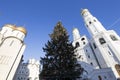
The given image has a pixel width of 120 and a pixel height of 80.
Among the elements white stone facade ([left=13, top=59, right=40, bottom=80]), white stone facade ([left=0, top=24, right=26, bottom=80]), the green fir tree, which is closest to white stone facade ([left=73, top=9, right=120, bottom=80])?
the green fir tree

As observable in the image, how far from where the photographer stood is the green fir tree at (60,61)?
17.0 meters

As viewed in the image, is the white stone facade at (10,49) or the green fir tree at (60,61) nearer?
the green fir tree at (60,61)

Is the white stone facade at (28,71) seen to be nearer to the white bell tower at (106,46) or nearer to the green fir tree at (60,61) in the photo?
the white bell tower at (106,46)

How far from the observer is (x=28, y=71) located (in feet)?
197

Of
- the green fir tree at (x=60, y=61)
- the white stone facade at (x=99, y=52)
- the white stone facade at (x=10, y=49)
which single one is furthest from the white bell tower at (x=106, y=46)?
the white stone facade at (x=10, y=49)

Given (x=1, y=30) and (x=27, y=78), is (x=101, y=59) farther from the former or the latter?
(x=27, y=78)

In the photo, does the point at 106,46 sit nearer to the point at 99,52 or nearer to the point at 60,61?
the point at 99,52

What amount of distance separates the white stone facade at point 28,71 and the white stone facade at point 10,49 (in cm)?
3057

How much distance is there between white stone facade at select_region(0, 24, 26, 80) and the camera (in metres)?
21.6

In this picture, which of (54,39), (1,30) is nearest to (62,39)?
(54,39)

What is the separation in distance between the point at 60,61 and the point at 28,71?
153 feet

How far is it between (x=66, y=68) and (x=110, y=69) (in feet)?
62.0

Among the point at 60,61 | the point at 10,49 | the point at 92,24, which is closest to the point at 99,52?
the point at 92,24

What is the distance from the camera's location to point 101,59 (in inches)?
1470
